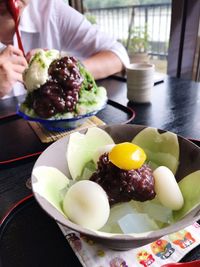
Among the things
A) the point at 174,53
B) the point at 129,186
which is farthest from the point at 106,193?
the point at 174,53

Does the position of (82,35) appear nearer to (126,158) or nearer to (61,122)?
(61,122)

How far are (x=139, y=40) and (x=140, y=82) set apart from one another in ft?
9.59

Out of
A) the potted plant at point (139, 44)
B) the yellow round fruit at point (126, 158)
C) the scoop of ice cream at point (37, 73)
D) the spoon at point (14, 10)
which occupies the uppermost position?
the spoon at point (14, 10)

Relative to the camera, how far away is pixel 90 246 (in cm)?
40

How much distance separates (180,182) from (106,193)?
5.5 inches

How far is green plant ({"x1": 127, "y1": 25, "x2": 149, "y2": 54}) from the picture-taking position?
359 centimetres

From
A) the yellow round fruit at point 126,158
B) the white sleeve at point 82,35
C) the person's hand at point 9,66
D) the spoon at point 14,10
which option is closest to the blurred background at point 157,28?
the white sleeve at point 82,35

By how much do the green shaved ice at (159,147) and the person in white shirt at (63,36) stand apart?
0.80m

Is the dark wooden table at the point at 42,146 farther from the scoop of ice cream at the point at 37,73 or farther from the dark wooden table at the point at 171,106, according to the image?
the scoop of ice cream at the point at 37,73

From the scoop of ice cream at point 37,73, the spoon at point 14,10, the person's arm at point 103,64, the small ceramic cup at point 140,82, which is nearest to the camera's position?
the scoop of ice cream at point 37,73

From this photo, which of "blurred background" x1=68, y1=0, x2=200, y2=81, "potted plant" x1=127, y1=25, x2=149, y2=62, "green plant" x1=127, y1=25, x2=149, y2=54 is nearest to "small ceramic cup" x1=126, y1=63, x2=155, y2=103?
"blurred background" x1=68, y1=0, x2=200, y2=81

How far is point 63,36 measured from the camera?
153 cm

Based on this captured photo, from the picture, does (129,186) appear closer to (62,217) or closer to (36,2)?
(62,217)

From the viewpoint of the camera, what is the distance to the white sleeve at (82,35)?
1418mm
